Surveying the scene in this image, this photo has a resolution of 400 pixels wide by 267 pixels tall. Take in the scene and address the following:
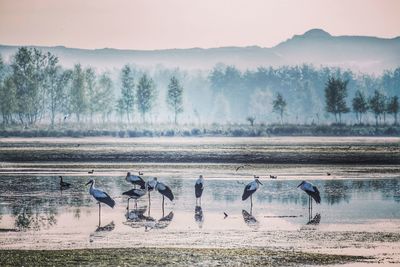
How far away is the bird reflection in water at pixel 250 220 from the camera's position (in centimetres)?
3328

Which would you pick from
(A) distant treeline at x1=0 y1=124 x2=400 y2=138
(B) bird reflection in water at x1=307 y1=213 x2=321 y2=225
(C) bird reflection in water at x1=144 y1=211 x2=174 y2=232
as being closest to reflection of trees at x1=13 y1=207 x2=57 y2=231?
(C) bird reflection in water at x1=144 y1=211 x2=174 y2=232

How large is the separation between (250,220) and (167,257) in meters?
9.21

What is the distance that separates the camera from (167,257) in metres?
26.0

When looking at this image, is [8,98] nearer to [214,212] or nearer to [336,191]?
[336,191]

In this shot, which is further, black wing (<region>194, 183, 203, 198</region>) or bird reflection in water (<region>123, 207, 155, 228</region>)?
black wing (<region>194, 183, 203, 198</region>)

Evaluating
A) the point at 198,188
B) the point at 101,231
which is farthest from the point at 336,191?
the point at 101,231

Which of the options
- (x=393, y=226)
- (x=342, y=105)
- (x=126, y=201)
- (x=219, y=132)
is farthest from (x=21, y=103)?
(x=393, y=226)

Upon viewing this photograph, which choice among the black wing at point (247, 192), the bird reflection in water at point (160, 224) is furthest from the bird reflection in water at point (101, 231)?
the black wing at point (247, 192)

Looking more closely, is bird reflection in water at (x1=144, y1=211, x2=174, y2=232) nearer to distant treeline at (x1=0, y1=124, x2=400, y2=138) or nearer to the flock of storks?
the flock of storks

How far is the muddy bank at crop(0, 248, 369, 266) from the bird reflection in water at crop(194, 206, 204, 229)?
237 inches

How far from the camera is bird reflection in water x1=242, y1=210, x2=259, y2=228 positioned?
33281mm

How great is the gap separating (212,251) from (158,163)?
46583 millimetres

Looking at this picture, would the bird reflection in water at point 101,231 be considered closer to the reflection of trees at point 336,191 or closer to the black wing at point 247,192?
the black wing at point 247,192

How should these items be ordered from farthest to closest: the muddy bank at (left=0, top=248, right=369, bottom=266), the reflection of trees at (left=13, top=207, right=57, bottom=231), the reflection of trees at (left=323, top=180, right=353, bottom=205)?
1. the reflection of trees at (left=323, top=180, right=353, bottom=205)
2. the reflection of trees at (left=13, top=207, right=57, bottom=231)
3. the muddy bank at (left=0, top=248, right=369, bottom=266)
